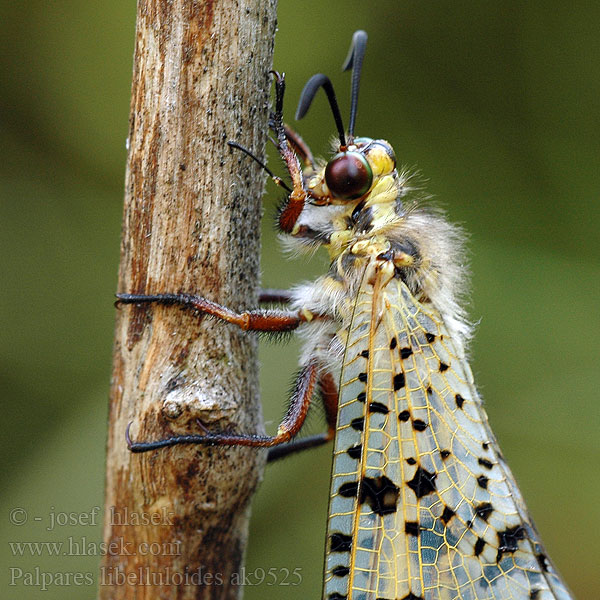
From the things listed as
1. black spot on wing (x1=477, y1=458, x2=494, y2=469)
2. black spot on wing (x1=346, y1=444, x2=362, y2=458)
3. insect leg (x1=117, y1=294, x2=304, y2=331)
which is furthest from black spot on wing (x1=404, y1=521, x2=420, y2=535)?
insect leg (x1=117, y1=294, x2=304, y2=331)

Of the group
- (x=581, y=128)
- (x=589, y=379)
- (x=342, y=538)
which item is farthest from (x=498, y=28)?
(x=342, y=538)

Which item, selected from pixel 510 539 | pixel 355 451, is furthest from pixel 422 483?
pixel 510 539

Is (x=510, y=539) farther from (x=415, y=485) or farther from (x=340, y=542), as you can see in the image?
(x=340, y=542)

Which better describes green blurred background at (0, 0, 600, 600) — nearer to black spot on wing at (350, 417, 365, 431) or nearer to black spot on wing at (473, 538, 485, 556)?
black spot on wing at (350, 417, 365, 431)

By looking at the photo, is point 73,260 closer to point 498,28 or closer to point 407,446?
point 407,446

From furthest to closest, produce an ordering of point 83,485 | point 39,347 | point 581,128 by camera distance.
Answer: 1. point 581,128
2. point 39,347
3. point 83,485

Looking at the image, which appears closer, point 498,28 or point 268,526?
point 268,526

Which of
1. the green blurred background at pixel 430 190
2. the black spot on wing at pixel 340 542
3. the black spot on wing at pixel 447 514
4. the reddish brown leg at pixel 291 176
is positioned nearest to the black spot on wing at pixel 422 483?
the black spot on wing at pixel 447 514
